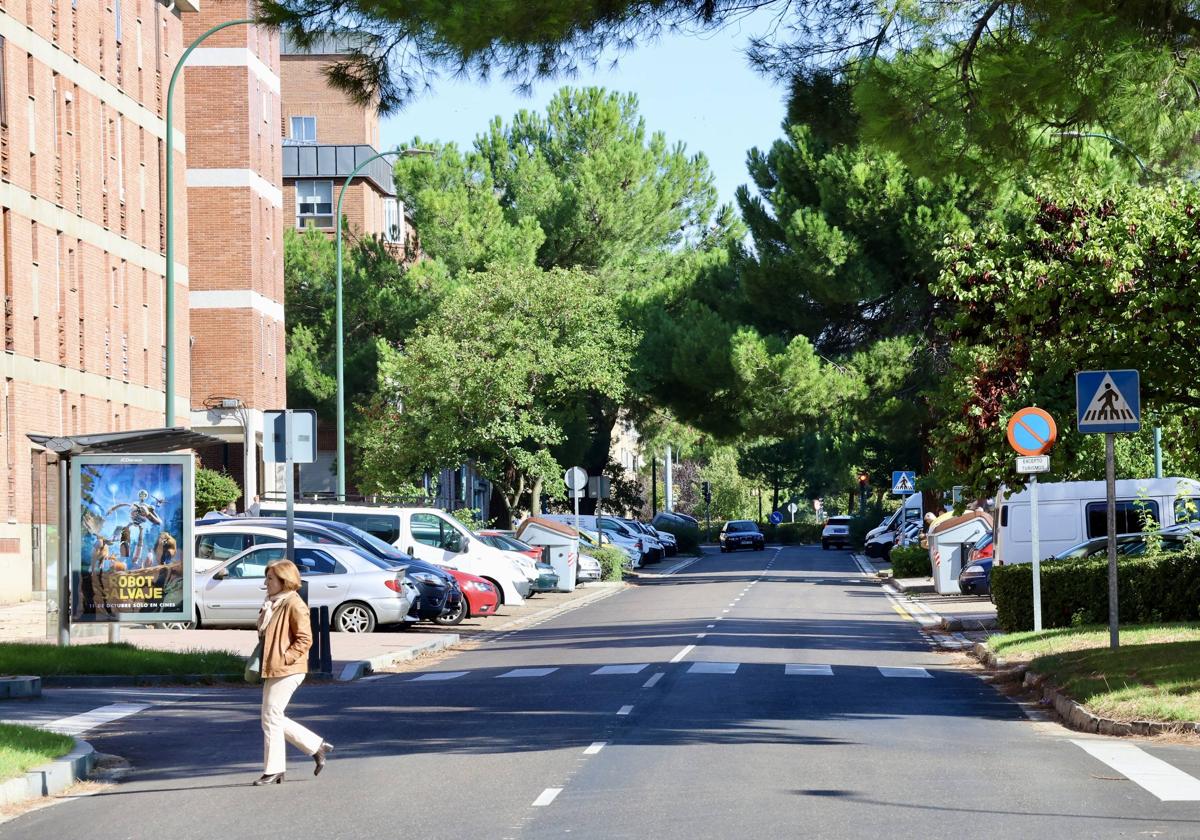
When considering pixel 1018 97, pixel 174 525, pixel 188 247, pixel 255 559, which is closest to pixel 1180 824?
pixel 1018 97

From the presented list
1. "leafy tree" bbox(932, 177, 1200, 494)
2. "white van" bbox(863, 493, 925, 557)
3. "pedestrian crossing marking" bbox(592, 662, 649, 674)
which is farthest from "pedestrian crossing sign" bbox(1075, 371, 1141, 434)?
"white van" bbox(863, 493, 925, 557)

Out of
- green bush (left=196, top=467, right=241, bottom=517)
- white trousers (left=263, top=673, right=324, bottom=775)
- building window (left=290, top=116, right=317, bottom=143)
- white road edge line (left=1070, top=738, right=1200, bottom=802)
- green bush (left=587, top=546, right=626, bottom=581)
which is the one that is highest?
building window (left=290, top=116, right=317, bottom=143)

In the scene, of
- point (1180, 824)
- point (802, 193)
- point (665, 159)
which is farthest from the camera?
point (665, 159)

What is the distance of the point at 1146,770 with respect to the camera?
11.7m

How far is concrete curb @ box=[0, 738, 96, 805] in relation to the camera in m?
11.3

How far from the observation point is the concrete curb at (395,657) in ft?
68.4

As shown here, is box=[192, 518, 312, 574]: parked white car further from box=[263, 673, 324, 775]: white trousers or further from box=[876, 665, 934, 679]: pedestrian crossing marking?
box=[263, 673, 324, 775]: white trousers

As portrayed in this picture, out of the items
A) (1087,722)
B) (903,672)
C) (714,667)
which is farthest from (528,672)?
(1087,722)

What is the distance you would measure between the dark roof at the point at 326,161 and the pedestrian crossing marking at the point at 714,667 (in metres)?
50.7

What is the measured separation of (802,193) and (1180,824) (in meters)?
42.4

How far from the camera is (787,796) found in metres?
10.5

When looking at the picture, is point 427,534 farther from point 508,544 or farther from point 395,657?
point 395,657

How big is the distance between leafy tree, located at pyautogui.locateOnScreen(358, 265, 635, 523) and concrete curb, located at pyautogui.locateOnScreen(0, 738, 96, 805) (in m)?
33.8

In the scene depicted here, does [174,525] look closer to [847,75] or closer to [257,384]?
[847,75]
